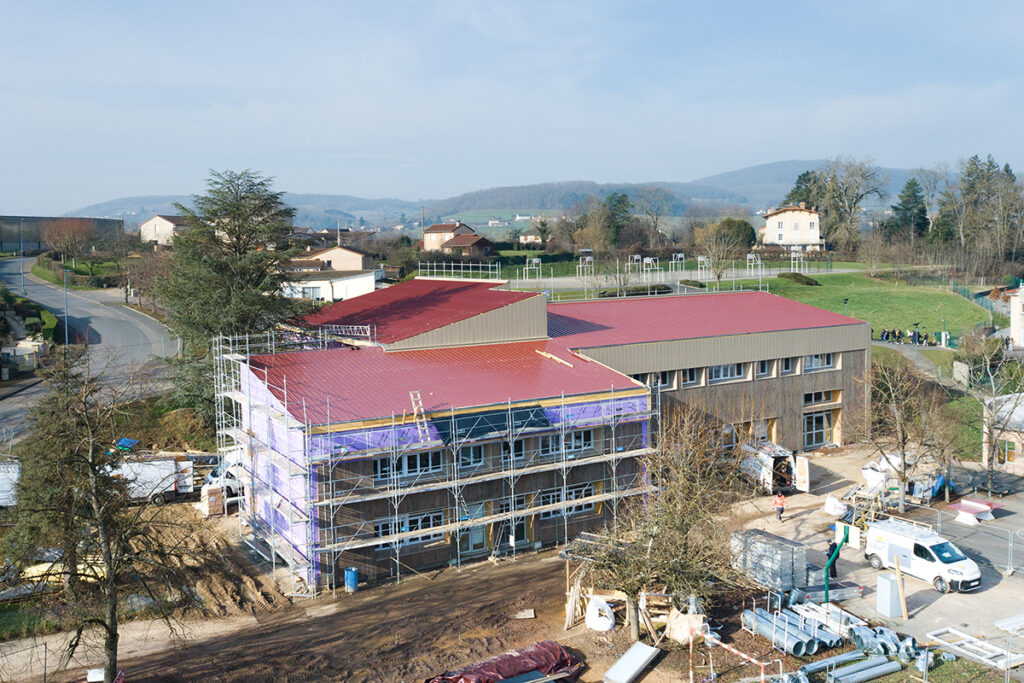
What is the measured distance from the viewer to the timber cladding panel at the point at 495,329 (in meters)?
29.2

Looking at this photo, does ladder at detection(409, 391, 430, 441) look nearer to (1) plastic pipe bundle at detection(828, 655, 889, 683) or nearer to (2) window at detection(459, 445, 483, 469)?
(2) window at detection(459, 445, 483, 469)

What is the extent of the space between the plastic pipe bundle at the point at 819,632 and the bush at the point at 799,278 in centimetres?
5691

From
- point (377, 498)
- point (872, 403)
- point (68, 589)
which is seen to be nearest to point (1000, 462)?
point (872, 403)

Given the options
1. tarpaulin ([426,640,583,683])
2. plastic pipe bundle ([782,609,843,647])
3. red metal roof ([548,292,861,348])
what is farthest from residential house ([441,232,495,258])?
tarpaulin ([426,640,583,683])

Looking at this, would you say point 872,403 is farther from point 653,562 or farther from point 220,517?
point 220,517

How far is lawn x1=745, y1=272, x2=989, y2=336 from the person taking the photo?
197ft

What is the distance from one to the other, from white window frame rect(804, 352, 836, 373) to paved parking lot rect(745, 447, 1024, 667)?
16.8 ft

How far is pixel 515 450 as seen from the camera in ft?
82.1

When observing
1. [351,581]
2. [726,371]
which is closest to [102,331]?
[351,581]

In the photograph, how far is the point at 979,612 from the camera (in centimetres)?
2023

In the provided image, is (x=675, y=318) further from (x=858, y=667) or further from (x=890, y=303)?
(x=890, y=303)

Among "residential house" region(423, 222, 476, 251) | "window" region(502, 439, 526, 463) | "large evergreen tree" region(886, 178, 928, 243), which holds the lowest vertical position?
"window" region(502, 439, 526, 463)

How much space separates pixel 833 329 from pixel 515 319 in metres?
15.1

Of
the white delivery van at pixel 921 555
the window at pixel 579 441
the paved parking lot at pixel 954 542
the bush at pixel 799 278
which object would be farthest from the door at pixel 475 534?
the bush at pixel 799 278
